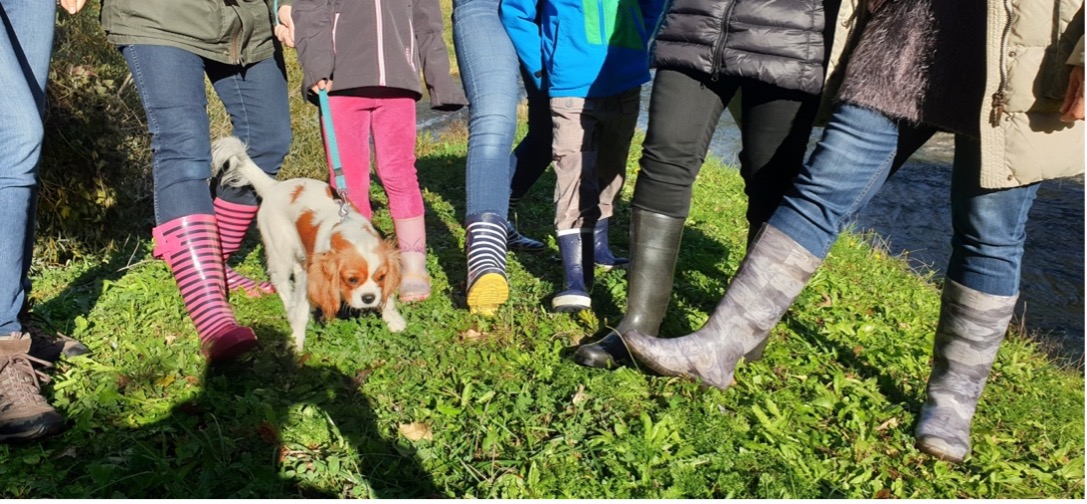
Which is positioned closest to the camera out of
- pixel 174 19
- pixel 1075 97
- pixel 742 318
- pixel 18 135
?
pixel 1075 97

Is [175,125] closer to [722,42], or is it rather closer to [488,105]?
[488,105]

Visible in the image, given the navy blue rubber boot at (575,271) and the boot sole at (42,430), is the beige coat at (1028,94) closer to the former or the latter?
the navy blue rubber boot at (575,271)

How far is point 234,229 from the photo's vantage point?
153 inches

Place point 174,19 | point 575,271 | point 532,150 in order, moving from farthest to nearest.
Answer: point 532,150 < point 575,271 < point 174,19

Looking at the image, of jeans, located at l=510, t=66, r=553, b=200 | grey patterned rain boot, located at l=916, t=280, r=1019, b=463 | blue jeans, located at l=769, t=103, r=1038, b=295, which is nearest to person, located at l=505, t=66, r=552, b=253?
jeans, located at l=510, t=66, r=553, b=200

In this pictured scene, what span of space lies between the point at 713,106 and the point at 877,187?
635 millimetres

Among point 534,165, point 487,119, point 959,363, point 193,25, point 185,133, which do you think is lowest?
point 534,165

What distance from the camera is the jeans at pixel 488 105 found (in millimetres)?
3766

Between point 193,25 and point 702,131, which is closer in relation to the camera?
point 702,131

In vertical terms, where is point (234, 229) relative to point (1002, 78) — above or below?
below

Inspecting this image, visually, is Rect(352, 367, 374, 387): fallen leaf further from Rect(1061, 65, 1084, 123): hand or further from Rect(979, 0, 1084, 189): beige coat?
Rect(1061, 65, 1084, 123): hand

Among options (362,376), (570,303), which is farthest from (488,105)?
(362,376)

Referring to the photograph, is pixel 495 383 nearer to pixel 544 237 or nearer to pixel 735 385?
pixel 735 385

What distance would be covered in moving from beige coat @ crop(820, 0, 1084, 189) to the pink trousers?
8.80 feet
